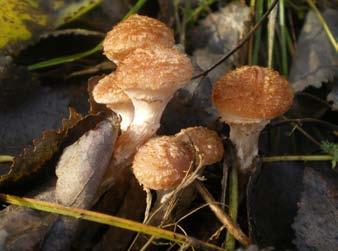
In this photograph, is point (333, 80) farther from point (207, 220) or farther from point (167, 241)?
point (167, 241)

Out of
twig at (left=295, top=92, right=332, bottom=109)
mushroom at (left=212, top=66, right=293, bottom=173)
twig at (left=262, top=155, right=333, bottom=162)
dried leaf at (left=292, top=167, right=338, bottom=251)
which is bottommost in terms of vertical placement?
dried leaf at (left=292, top=167, right=338, bottom=251)

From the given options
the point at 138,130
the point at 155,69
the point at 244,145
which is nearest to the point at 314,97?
the point at 244,145

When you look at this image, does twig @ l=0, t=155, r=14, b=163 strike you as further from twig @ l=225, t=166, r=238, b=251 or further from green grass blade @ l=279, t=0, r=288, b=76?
green grass blade @ l=279, t=0, r=288, b=76

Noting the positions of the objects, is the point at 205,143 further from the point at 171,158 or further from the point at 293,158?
the point at 293,158

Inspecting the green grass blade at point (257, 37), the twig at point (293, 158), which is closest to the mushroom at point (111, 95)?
the twig at point (293, 158)

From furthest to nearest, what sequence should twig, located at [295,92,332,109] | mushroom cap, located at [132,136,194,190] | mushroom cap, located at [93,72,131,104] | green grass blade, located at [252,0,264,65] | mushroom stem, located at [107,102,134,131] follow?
green grass blade, located at [252,0,264,65]
twig, located at [295,92,332,109]
mushroom stem, located at [107,102,134,131]
mushroom cap, located at [93,72,131,104]
mushroom cap, located at [132,136,194,190]

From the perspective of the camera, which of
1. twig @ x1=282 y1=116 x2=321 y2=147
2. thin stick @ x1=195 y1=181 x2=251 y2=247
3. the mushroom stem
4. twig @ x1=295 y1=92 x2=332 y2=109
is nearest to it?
thin stick @ x1=195 y1=181 x2=251 y2=247

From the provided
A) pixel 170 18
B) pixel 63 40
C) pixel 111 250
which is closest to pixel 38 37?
pixel 63 40

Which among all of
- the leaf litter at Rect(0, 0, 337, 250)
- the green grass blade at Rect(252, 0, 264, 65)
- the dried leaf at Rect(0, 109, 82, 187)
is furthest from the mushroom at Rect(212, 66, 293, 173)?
the green grass blade at Rect(252, 0, 264, 65)
